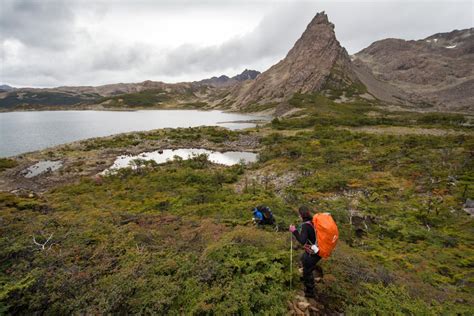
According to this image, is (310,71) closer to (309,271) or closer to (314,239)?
(314,239)

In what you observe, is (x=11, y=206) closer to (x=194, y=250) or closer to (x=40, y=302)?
(x=40, y=302)

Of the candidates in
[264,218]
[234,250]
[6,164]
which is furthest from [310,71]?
[234,250]

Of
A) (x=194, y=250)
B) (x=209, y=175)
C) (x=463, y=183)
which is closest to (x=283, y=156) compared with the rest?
(x=209, y=175)

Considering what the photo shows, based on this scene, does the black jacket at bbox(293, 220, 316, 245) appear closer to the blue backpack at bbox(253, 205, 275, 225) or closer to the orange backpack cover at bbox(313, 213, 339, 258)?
the orange backpack cover at bbox(313, 213, 339, 258)

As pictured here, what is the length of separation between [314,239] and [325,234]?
1.73 ft

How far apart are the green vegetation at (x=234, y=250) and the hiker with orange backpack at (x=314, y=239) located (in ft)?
1.51

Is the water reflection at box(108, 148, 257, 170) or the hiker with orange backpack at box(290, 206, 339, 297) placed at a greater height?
the hiker with orange backpack at box(290, 206, 339, 297)

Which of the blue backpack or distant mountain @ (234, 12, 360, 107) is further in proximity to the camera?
distant mountain @ (234, 12, 360, 107)

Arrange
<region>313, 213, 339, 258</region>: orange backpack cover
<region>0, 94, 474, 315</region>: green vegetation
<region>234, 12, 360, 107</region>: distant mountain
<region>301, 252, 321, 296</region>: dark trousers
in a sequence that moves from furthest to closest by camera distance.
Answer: <region>234, 12, 360, 107</region>: distant mountain, <region>301, 252, 321, 296</region>: dark trousers, <region>313, 213, 339, 258</region>: orange backpack cover, <region>0, 94, 474, 315</region>: green vegetation

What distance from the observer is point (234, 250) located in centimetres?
709

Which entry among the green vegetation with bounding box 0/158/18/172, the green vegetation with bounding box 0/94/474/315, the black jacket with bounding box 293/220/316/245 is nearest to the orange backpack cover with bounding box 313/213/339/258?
the black jacket with bounding box 293/220/316/245

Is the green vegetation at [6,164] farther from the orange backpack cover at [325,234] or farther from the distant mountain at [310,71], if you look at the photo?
the distant mountain at [310,71]

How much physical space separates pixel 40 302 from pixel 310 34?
7657 inches

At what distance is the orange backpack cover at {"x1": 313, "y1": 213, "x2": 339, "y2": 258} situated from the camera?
217 inches
